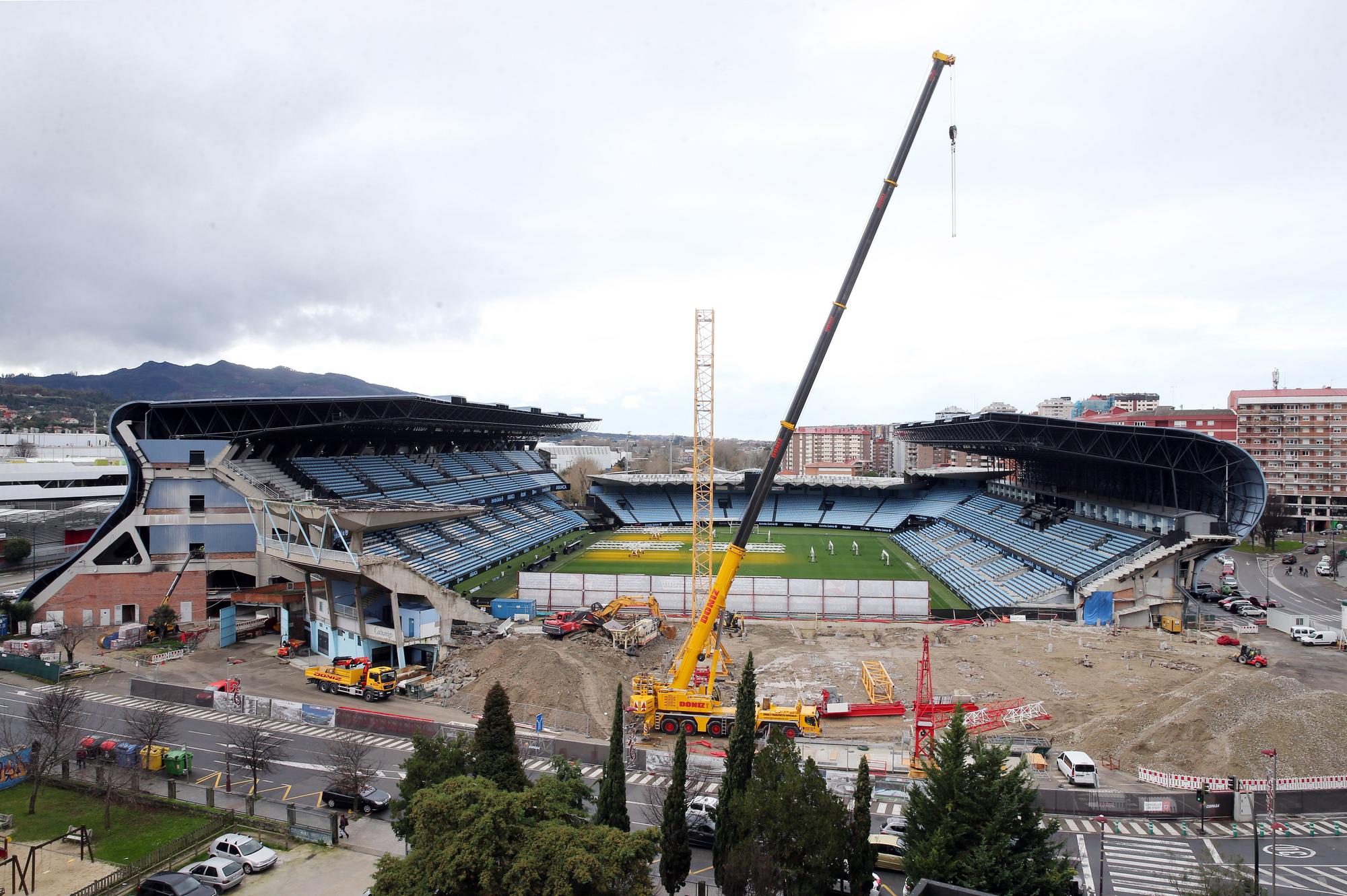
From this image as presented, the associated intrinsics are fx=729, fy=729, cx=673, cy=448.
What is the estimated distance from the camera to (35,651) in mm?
34188

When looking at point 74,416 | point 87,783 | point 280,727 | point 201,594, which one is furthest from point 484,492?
point 74,416

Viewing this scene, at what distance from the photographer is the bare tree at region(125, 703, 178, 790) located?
72.7 ft

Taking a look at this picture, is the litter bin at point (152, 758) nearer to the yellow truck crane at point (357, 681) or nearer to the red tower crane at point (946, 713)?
the yellow truck crane at point (357, 681)

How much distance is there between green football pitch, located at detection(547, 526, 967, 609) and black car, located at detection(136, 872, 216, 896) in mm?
37057

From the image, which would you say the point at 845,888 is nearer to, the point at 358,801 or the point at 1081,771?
the point at 1081,771

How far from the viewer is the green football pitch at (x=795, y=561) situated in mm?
53625


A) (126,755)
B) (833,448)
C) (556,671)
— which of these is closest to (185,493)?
(126,755)

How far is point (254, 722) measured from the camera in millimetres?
27078

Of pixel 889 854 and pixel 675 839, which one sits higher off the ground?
pixel 675 839

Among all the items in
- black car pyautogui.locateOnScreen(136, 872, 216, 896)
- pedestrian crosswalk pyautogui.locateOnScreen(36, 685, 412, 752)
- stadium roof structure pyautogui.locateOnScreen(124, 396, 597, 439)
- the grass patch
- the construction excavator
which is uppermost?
stadium roof structure pyautogui.locateOnScreen(124, 396, 597, 439)

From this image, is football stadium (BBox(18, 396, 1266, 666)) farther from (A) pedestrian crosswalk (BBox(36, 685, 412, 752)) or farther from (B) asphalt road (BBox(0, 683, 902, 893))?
(B) asphalt road (BBox(0, 683, 902, 893))

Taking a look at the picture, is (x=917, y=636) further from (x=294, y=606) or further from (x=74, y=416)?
(x=74, y=416)

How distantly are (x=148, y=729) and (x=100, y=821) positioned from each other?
3.65 meters

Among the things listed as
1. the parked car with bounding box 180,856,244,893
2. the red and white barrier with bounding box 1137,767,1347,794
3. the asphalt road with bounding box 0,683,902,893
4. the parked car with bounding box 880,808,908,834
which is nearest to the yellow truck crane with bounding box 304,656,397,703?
the asphalt road with bounding box 0,683,902,893
